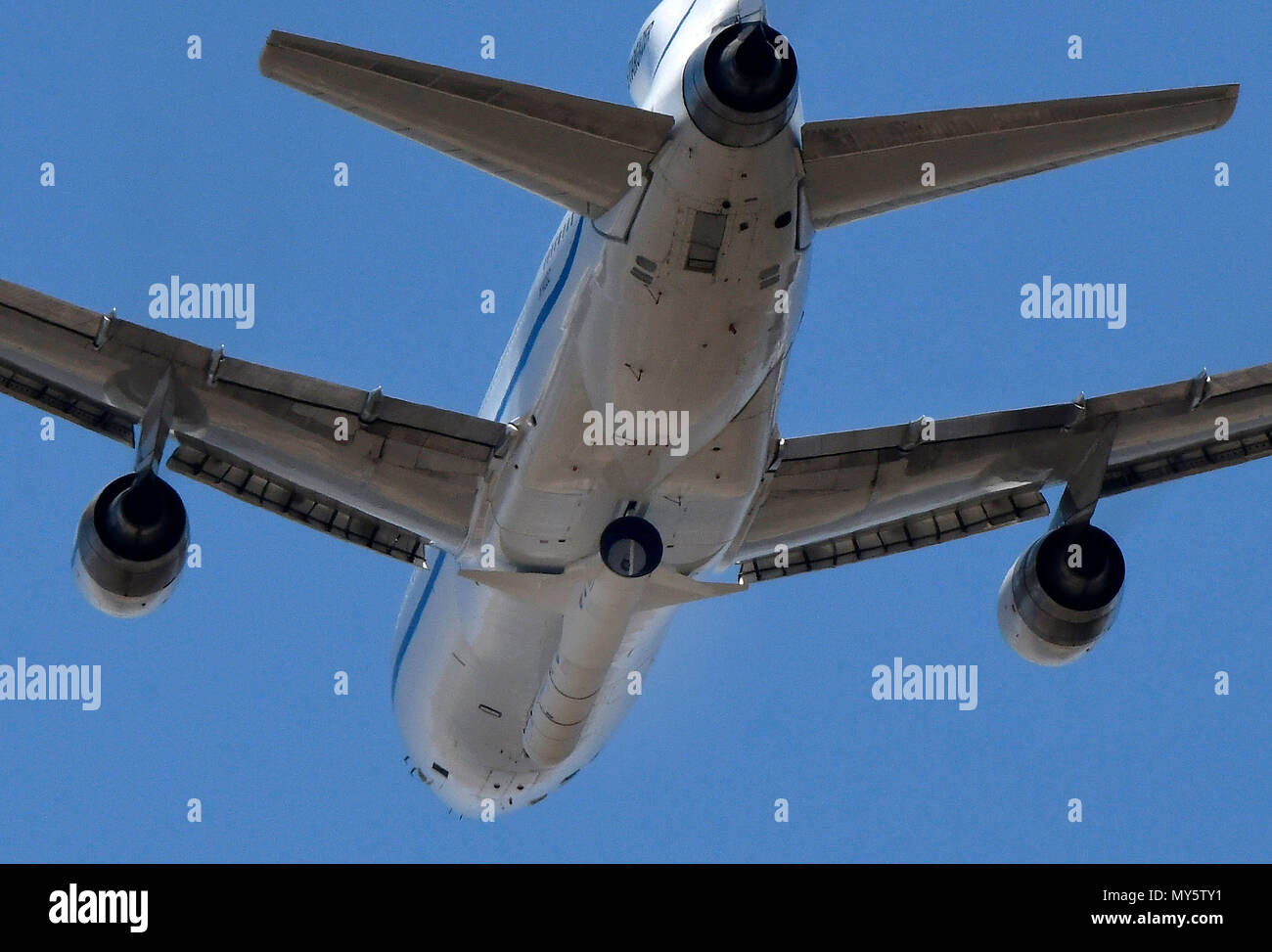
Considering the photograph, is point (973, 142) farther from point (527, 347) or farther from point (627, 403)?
point (527, 347)

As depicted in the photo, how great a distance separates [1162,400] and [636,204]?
7.92 metres

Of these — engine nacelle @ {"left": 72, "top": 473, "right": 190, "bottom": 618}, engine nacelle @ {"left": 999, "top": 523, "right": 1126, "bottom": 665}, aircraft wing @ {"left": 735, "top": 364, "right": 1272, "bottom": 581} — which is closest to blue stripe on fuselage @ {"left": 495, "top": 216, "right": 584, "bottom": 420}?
aircraft wing @ {"left": 735, "top": 364, "right": 1272, "bottom": 581}

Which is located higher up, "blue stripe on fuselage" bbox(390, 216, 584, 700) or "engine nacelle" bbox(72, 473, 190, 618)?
"blue stripe on fuselage" bbox(390, 216, 584, 700)

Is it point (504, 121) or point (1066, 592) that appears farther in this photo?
point (1066, 592)

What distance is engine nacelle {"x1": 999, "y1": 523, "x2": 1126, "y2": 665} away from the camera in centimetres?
2220

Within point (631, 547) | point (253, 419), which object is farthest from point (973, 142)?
point (253, 419)

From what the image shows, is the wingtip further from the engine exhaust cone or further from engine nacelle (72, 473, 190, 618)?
engine nacelle (72, 473, 190, 618)

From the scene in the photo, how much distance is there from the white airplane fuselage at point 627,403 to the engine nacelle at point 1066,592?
3309 mm

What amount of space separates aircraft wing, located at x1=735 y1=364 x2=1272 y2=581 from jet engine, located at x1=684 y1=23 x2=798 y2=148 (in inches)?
239

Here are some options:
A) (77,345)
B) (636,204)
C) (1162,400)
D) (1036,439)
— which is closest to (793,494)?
(1036,439)

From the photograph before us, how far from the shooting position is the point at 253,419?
2219 cm

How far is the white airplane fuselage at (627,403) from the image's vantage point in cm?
1770

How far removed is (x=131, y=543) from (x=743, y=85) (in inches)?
324

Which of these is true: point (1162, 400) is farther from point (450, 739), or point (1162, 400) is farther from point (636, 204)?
point (450, 739)
